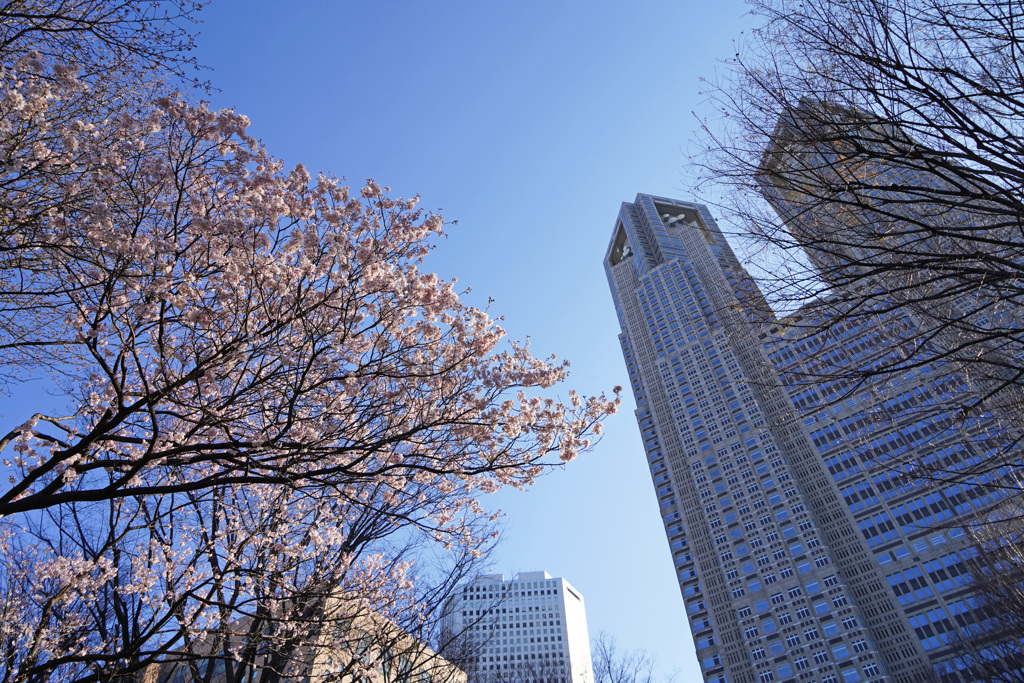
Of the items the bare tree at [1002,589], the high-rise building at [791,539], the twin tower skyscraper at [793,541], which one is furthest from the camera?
the high-rise building at [791,539]

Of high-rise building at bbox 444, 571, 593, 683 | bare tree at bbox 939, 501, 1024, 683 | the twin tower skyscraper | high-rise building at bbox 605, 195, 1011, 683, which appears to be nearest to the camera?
bare tree at bbox 939, 501, 1024, 683

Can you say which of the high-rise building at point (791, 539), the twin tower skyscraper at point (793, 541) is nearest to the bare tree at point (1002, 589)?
the twin tower skyscraper at point (793, 541)

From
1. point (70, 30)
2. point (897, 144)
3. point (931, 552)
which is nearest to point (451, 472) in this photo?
point (897, 144)

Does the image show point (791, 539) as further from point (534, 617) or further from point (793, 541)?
point (534, 617)

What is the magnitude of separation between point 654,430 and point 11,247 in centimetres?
6615

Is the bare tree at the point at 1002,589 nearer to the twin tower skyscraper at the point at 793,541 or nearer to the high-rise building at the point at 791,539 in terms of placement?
the twin tower skyscraper at the point at 793,541

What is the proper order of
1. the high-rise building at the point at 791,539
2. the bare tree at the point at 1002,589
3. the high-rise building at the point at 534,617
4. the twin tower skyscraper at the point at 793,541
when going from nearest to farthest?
the bare tree at the point at 1002,589
the twin tower skyscraper at the point at 793,541
the high-rise building at the point at 791,539
the high-rise building at the point at 534,617

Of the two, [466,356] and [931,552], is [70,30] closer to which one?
[466,356]

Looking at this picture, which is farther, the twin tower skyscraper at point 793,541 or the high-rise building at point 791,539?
the high-rise building at point 791,539

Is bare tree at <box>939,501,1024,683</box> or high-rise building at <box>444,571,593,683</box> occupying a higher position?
high-rise building at <box>444,571,593,683</box>

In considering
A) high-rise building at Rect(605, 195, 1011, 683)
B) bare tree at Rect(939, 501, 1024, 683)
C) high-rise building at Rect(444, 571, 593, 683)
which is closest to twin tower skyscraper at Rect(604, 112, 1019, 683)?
high-rise building at Rect(605, 195, 1011, 683)

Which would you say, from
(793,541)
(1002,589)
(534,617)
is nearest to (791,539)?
(793,541)

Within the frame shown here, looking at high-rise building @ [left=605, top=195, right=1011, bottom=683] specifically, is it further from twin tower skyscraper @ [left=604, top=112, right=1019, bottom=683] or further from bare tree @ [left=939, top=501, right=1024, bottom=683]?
bare tree @ [left=939, top=501, right=1024, bottom=683]

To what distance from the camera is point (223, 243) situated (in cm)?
465
